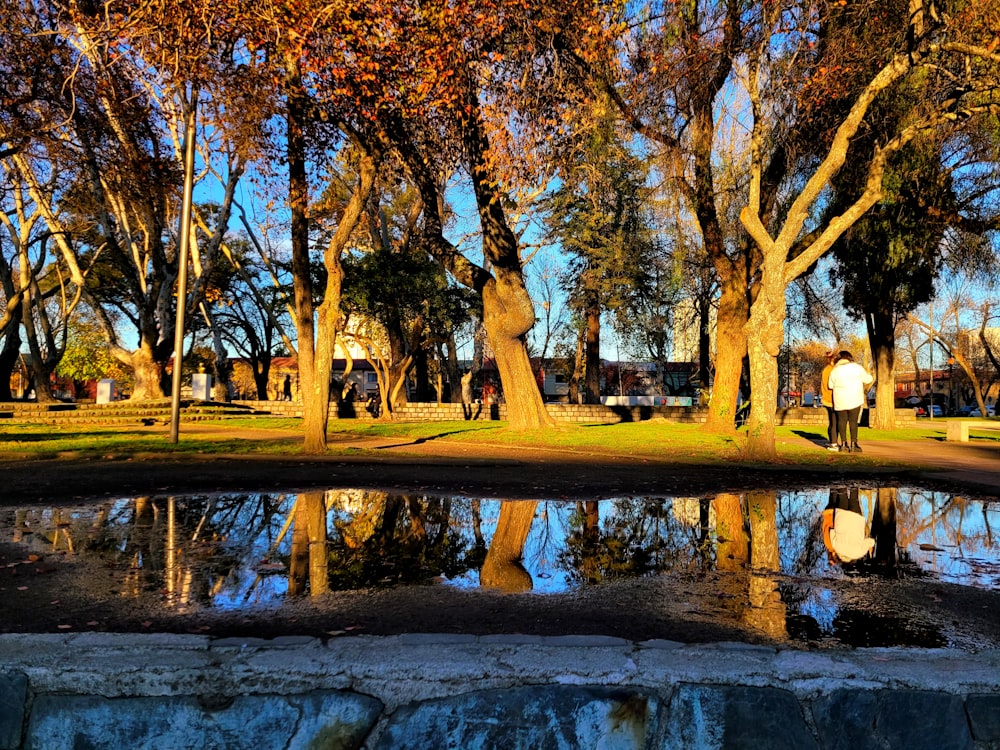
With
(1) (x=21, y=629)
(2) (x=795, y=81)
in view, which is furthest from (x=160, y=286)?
(1) (x=21, y=629)

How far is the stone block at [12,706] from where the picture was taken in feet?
7.44

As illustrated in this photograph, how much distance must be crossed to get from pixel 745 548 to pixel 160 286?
26.4 m

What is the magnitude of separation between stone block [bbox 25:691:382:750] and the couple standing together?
11.5 metres

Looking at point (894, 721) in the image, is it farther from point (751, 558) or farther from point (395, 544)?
point (395, 544)

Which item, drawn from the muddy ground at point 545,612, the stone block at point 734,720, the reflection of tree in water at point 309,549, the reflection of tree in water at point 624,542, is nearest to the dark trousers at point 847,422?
the reflection of tree in water at point 624,542

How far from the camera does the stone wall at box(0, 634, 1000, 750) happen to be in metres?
2.18

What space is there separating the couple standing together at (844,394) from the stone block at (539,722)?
434 inches

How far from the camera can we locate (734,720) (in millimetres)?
2166

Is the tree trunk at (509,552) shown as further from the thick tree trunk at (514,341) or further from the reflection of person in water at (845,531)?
the thick tree trunk at (514,341)

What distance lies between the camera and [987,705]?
2184 millimetres

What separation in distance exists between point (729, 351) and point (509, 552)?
13497mm

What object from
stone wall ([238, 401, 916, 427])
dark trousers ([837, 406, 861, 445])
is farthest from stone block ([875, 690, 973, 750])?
stone wall ([238, 401, 916, 427])

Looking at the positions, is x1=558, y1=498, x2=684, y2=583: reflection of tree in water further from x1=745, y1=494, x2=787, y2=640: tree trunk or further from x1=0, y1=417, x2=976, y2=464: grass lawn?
x1=0, y1=417, x2=976, y2=464: grass lawn

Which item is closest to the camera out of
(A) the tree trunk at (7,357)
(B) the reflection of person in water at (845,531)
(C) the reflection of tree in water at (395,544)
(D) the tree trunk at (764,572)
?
(D) the tree trunk at (764,572)
